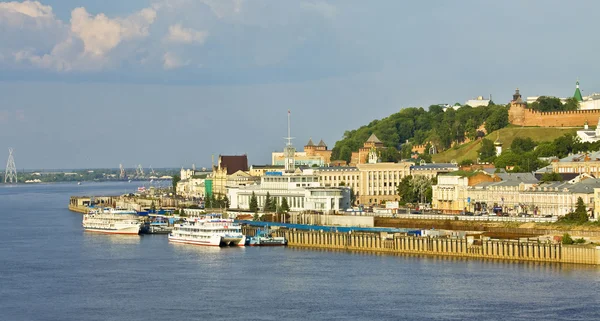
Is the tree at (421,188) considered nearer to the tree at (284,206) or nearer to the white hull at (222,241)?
the tree at (284,206)

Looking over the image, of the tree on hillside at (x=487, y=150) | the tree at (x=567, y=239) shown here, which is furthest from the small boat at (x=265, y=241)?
the tree on hillside at (x=487, y=150)

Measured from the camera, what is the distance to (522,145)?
136500 mm

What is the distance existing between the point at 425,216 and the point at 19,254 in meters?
30.8

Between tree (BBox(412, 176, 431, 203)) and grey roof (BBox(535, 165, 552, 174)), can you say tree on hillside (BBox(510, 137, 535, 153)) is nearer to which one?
grey roof (BBox(535, 165, 552, 174))

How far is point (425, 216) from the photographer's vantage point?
95.7 meters

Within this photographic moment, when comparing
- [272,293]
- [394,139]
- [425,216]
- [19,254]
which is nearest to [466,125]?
[394,139]

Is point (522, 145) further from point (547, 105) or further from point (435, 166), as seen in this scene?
point (547, 105)

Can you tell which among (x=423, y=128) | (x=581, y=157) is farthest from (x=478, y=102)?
(x=581, y=157)

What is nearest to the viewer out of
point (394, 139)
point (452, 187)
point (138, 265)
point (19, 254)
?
point (138, 265)

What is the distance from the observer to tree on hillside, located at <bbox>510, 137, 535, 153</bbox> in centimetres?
13550

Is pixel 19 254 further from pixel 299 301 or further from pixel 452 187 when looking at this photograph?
pixel 452 187

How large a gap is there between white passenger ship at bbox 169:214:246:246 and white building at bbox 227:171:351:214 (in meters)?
15.7

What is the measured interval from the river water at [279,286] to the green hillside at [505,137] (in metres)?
61.0

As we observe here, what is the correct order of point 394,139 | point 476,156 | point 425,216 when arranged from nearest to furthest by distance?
point 425,216 → point 476,156 → point 394,139
